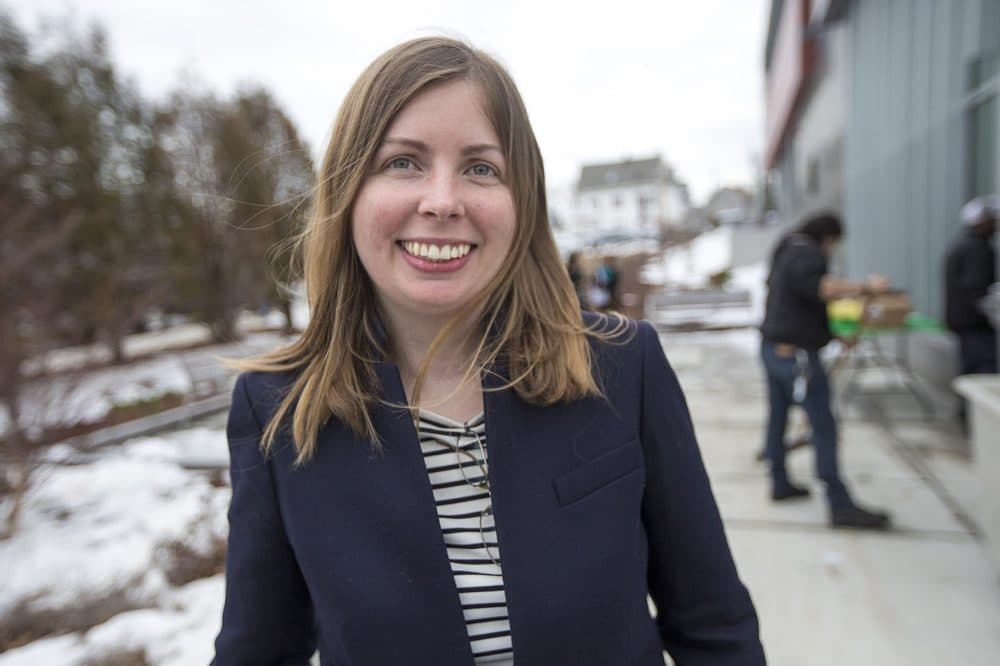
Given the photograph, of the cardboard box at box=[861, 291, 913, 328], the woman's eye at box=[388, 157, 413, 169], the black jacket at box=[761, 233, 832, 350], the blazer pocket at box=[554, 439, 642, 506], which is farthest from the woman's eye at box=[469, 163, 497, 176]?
the cardboard box at box=[861, 291, 913, 328]

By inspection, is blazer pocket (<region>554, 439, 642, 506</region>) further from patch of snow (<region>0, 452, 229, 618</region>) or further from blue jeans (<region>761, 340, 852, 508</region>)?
blue jeans (<region>761, 340, 852, 508</region>)

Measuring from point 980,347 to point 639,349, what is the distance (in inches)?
225

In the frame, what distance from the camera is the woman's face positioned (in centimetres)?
114

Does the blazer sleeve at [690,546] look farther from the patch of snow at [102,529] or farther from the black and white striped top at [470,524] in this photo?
the patch of snow at [102,529]

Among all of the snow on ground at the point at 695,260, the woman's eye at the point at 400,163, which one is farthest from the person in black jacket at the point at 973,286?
the snow on ground at the point at 695,260

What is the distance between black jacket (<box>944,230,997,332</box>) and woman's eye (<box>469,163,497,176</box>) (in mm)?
5768

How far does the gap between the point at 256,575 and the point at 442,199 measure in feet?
2.58

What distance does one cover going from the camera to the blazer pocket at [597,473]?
1.16m

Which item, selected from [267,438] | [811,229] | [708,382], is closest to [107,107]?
[708,382]

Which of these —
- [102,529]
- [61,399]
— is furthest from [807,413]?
[61,399]

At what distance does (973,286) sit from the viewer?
17.7ft

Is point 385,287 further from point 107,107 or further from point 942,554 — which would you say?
point 107,107

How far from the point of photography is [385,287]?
122 cm

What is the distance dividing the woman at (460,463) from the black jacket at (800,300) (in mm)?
3224
